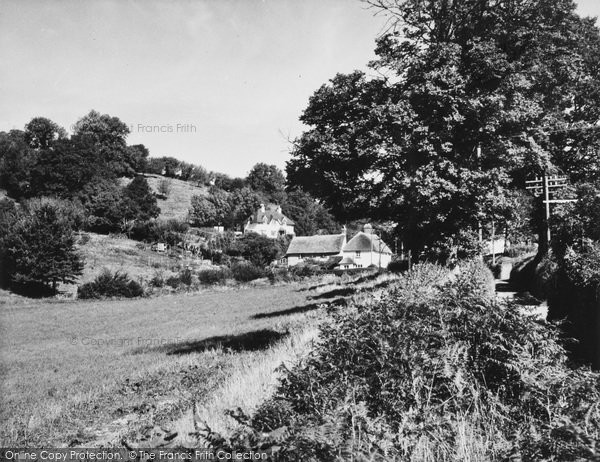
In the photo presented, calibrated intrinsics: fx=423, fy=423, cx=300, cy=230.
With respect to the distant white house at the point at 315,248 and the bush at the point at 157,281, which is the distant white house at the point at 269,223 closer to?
the distant white house at the point at 315,248

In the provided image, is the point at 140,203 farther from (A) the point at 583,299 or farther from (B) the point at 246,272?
(A) the point at 583,299

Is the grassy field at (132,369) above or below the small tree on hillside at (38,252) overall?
below

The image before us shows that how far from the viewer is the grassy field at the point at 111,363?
8422mm

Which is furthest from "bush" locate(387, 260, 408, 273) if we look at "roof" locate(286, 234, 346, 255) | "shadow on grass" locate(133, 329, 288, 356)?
"roof" locate(286, 234, 346, 255)

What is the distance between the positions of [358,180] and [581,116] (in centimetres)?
1309

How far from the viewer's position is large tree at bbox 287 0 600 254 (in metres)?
14.0

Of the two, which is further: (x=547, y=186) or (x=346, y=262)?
(x=346, y=262)

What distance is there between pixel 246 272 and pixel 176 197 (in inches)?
2371

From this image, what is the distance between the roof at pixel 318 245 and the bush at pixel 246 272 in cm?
3389

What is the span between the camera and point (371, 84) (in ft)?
64.0

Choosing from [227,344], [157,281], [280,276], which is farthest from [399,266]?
[227,344]

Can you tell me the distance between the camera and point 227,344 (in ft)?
52.7

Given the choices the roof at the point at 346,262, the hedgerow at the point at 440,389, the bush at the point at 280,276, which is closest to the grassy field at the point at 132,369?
the hedgerow at the point at 440,389

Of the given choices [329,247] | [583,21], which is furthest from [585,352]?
[329,247]
